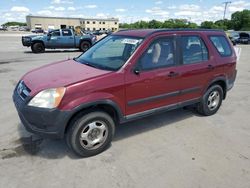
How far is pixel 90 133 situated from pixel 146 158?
888 mm

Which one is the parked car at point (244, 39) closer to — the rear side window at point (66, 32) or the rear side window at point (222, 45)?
the rear side window at point (66, 32)

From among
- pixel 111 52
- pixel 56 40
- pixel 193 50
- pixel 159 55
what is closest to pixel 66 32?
pixel 56 40

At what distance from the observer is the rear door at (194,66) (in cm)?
413

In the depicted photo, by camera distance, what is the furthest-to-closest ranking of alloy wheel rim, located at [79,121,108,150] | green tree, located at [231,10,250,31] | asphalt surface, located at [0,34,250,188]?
green tree, located at [231,10,250,31] → alloy wheel rim, located at [79,121,108,150] → asphalt surface, located at [0,34,250,188]

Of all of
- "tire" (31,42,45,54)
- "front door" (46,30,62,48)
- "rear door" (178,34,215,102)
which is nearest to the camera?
"rear door" (178,34,215,102)

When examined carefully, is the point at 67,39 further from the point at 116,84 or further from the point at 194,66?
the point at 116,84

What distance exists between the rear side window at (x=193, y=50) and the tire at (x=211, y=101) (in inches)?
29.3

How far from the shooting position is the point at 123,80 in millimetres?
3367

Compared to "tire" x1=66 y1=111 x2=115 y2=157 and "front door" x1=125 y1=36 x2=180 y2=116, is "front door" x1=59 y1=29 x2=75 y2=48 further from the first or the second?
"tire" x1=66 y1=111 x2=115 y2=157

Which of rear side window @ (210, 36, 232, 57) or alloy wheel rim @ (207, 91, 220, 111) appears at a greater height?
rear side window @ (210, 36, 232, 57)

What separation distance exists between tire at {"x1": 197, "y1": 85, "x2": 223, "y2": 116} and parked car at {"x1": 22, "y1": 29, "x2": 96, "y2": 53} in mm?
12898

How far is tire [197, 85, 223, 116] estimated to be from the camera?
4.77 m

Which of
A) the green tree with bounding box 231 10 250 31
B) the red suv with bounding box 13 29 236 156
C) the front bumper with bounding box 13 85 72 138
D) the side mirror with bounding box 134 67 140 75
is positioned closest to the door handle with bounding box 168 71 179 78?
the red suv with bounding box 13 29 236 156

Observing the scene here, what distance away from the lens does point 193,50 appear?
431 cm
